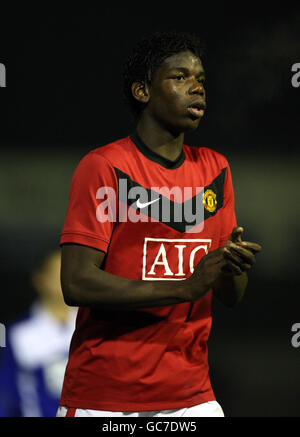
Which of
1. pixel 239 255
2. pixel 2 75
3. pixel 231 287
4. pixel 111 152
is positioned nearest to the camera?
pixel 239 255

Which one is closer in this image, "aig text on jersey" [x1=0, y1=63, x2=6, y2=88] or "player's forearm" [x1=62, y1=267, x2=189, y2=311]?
"player's forearm" [x1=62, y1=267, x2=189, y2=311]

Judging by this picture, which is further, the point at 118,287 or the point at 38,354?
the point at 38,354

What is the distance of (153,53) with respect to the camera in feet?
6.08

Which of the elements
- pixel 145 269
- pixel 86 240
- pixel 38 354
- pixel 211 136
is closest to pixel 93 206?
pixel 86 240

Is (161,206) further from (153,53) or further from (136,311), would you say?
(153,53)

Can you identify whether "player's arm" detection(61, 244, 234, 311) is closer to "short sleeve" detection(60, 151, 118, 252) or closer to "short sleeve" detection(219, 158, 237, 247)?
"short sleeve" detection(60, 151, 118, 252)

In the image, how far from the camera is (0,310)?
3.16 metres

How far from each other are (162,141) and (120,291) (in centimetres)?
45

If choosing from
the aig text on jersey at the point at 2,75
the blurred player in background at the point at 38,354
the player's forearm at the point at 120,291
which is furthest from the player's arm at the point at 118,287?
the aig text on jersey at the point at 2,75

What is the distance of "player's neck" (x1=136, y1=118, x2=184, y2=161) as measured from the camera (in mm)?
1799

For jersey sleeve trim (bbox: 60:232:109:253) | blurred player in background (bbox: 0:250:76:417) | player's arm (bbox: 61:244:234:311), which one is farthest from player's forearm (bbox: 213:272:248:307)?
blurred player in background (bbox: 0:250:76:417)

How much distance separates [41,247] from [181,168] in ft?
5.05

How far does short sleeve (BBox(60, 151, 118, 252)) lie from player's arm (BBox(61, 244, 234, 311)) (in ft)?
0.10
